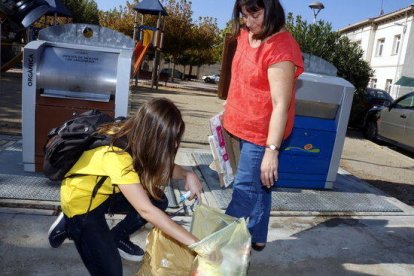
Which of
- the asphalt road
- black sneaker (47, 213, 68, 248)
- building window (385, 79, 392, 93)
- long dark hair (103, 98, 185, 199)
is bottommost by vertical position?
the asphalt road

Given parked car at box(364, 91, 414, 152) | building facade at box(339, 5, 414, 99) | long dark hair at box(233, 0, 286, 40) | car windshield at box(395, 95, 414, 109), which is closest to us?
long dark hair at box(233, 0, 286, 40)

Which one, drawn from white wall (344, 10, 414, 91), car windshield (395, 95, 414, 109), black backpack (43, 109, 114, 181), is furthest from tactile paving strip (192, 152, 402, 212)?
white wall (344, 10, 414, 91)

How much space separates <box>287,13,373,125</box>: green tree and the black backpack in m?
7.49

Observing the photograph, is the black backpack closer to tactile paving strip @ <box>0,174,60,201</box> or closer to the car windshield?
tactile paving strip @ <box>0,174,60,201</box>

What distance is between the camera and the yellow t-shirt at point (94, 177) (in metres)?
1.80

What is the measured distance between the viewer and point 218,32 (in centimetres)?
2972

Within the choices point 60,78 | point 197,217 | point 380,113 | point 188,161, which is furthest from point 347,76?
point 197,217

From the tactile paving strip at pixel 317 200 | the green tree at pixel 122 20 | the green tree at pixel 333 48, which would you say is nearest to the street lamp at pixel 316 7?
the green tree at pixel 333 48

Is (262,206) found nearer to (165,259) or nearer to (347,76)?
(165,259)

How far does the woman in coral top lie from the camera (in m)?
2.13

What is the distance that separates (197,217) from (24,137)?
2355mm

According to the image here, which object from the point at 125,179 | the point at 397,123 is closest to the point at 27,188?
the point at 125,179

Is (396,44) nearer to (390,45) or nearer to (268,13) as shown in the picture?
(390,45)

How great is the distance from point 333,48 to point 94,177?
8363mm
